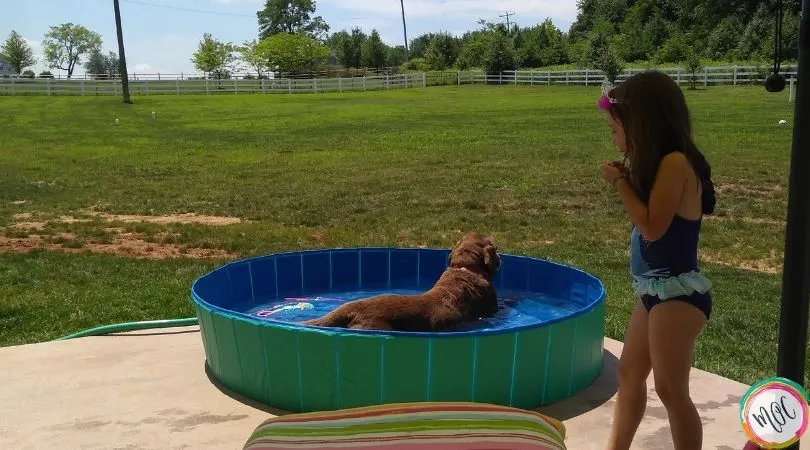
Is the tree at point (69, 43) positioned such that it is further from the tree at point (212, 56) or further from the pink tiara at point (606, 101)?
the pink tiara at point (606, 101)

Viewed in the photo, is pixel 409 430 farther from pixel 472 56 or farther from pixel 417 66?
pixel 417 66

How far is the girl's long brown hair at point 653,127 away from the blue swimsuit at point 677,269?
182 millimetres

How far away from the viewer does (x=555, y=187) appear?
45.2ft

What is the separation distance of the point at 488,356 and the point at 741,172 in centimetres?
1244

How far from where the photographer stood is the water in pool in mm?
6213

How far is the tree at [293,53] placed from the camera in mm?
84188

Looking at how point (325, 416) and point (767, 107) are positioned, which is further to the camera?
point (767, 107)

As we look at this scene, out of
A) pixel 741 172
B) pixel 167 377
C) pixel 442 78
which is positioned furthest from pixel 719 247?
pixel 442 78

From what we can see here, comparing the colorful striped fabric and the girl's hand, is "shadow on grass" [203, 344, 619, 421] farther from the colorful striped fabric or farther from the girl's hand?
the colorful striped fabric

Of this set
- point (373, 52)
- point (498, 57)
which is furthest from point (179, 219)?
point (373, 52)

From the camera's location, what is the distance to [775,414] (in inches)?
80.1

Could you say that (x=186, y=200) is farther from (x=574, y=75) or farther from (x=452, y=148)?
(x=574, y=75)

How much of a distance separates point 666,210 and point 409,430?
4.58ft

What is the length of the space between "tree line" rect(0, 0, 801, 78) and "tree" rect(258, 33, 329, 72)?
11 cm
